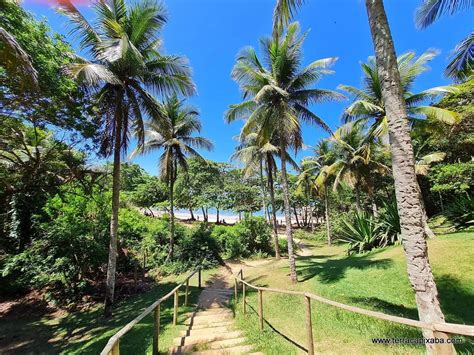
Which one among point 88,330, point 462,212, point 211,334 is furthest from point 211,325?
point 462,212

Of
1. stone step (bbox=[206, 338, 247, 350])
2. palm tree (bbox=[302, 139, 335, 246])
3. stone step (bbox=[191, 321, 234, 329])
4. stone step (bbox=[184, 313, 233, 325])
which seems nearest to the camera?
stone step (bbox=[206, 338, 247, 350])

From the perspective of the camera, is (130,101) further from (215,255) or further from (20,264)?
(215,255)

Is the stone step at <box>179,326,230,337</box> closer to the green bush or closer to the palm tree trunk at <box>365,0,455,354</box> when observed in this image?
the palm tree trunk at <box>365,0,455,354</box>

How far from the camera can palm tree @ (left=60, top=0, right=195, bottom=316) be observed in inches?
350

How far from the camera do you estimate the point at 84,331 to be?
800 centimetres

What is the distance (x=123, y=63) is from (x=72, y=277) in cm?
872

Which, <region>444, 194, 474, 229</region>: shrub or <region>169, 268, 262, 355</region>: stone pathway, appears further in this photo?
<region>444, 194, 474, 229</region>: shrub

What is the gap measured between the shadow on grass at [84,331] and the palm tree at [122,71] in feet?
2.78

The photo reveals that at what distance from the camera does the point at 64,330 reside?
329 inches

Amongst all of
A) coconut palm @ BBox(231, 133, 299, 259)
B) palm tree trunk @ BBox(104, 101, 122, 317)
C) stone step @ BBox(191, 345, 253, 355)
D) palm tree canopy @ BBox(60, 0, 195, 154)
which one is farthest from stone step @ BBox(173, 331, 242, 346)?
coconut palm @ BBox(231, 133, 299, 259)

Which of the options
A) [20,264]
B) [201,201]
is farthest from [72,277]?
[201,201]

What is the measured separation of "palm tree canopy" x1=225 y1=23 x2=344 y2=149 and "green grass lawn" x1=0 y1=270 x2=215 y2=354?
25.0 ft

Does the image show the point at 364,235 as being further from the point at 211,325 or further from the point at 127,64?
the point at 127,64

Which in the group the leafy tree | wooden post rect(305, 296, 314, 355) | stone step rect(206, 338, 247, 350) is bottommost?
stone step rect(206, 338, 247, 350)
